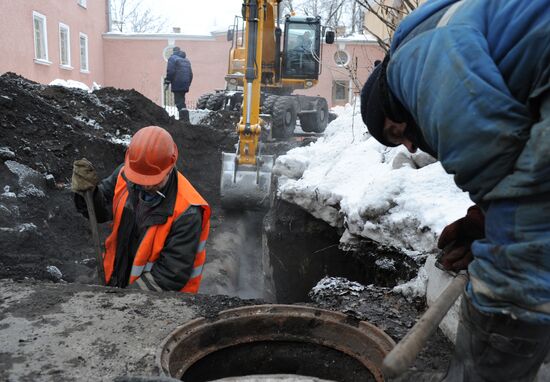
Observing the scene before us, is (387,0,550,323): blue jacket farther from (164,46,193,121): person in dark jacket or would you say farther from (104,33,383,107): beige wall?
(104,33,383,107): beige wall

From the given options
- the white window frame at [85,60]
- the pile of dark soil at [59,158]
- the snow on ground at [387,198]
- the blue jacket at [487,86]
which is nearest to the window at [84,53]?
the white window frame at [85,60]

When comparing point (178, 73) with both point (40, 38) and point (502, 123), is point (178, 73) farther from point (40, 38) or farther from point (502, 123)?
point (502, 123)

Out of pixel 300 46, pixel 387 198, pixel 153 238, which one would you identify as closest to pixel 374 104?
pixel 153 238

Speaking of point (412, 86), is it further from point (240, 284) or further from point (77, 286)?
point (240, 284)

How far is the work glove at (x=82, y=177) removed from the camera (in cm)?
299

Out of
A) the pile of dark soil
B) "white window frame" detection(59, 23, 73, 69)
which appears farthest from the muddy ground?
"white window frame" detection(59, 23, 73, 69)

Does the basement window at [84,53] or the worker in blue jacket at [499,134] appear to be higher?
the basement window at [84,53]

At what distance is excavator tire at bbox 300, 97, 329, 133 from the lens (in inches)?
518

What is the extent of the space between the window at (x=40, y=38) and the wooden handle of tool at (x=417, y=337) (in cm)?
2021

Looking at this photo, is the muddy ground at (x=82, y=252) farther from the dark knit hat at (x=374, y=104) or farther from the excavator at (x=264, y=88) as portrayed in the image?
the dark knit hat at (x=374, y=104)

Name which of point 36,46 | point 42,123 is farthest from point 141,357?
point 36,46

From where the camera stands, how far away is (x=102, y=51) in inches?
1050

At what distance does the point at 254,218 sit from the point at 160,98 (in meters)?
22.9

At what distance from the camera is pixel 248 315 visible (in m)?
2.40
